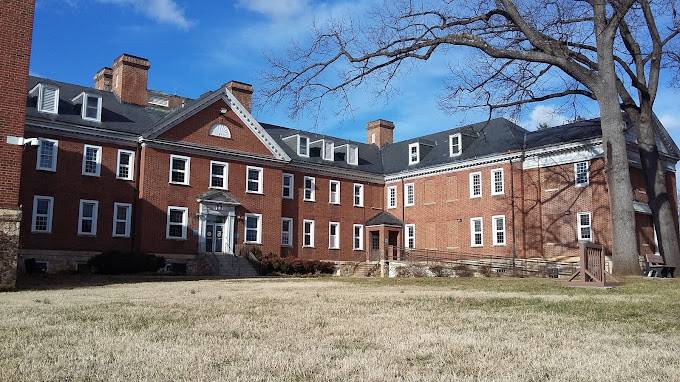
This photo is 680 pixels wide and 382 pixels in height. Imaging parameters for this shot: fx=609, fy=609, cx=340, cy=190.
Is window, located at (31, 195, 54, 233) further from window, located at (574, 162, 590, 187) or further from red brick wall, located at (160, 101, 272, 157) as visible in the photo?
window, located at (574, 162, 590, 187)

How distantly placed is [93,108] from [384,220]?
794 inches

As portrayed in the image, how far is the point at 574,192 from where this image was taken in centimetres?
3356

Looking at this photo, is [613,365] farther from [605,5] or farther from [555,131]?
[555,131]

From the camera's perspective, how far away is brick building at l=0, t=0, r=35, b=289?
667 inches

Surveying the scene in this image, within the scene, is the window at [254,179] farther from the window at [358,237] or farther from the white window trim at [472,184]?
the white window trim at [472,184]

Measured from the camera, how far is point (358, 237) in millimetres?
42469

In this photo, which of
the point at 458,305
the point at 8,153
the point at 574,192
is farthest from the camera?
the point at 574,192

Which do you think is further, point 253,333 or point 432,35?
point 432,35

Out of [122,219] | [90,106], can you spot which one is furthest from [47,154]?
[122,219]

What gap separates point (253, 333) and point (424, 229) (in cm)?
3494

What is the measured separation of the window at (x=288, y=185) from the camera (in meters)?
38.9

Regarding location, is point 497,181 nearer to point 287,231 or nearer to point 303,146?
point 303,146

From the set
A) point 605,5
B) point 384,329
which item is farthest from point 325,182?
point 384,329

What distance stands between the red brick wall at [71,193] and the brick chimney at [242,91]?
30.0 feet
